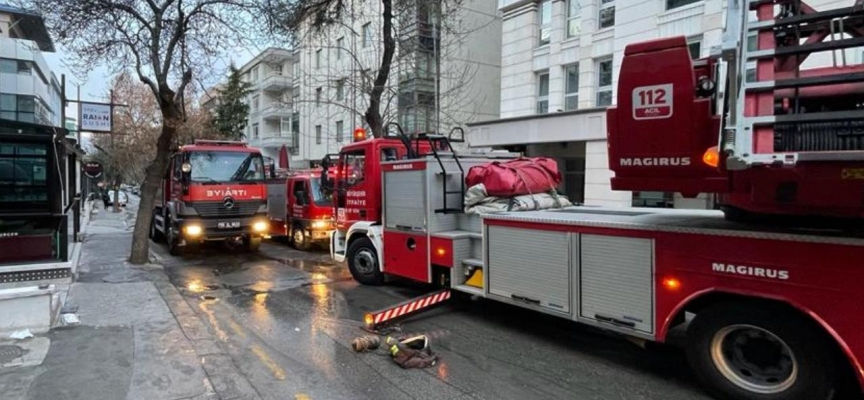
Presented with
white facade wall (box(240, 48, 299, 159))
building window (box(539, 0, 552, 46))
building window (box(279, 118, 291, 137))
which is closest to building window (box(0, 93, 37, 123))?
white facade wall (box(240, 48, 299, 159))

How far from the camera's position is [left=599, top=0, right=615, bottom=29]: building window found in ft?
53.4

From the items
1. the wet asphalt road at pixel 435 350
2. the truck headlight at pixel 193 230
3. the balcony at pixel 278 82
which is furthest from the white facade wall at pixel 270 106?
the wet asphalt road at pixel 435 350

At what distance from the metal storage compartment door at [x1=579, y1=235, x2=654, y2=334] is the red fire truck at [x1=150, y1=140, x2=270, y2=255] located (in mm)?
10049

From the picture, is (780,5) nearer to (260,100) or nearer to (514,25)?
(514,25)

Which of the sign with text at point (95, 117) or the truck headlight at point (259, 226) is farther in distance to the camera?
the sign with text at point (95, 117)

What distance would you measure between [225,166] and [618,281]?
11.0 metres

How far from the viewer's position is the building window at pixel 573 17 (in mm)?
17328

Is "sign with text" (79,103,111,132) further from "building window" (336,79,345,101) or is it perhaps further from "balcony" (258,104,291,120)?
"balcony" (258,104,291,120)

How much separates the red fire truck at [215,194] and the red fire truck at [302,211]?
1355 millimetres

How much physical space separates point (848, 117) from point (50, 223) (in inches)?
434

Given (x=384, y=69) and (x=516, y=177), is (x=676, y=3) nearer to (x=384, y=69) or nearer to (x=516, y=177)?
(x=384, y=69)

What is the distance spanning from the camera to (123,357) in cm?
546

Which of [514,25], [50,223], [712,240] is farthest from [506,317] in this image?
[514,25]

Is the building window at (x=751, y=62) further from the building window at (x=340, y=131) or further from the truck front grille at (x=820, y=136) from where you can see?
the building window at (x=340, y=131)
